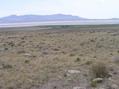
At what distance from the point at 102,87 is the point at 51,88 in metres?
2.09

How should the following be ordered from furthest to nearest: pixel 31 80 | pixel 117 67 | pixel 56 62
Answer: pixel 56 62, pixel 117 67, pixel 31 80

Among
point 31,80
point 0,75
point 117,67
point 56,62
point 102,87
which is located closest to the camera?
point 102,87

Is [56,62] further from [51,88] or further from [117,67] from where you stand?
[51,88]

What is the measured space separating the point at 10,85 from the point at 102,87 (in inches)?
151

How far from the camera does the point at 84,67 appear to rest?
14.8 m

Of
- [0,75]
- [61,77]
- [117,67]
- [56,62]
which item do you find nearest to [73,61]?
[56,62]

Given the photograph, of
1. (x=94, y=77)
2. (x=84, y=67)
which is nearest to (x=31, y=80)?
(x=94, y=77)

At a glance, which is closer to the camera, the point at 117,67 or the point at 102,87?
the point at 102,87

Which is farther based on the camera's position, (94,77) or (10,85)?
(94,77)

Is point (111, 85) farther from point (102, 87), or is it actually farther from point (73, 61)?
point (73, 61)

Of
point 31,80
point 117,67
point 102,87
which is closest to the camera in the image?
point 102,87

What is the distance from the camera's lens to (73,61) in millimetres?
16734

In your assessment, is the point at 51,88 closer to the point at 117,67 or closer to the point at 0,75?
the point at 0,75

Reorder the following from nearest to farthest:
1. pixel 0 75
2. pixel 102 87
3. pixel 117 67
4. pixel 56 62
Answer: pixel 102 87 < pixel 0 75 < pixel 117 67 < pixel 56 62
